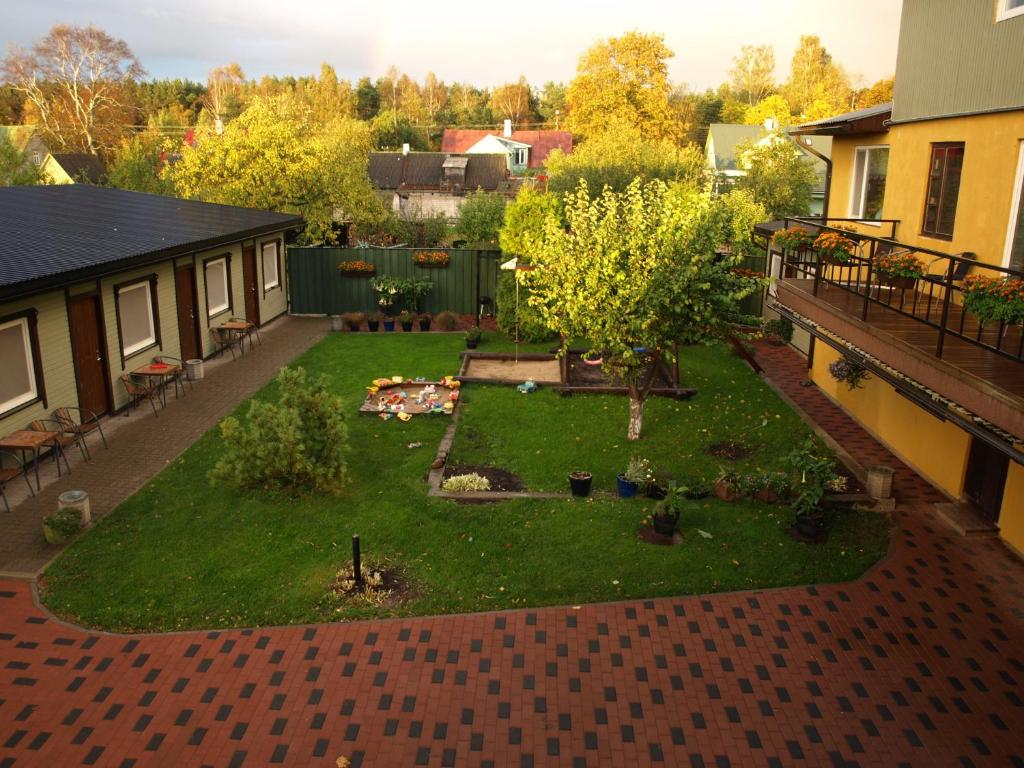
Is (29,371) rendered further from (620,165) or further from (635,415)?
(620,165)

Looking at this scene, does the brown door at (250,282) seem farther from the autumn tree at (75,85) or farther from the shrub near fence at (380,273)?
the autumn tree at (75,85)

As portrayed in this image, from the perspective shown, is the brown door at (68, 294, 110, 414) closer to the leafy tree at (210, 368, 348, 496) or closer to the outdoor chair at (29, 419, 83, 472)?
the outdoor chair at (29, 419, 83, 472)

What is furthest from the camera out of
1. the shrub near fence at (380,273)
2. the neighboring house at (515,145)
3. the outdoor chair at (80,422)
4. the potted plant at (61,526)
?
the neighboring house at (515,145)

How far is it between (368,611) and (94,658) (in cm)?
271

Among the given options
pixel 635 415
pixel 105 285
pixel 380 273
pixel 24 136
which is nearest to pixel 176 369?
pixel 105 285

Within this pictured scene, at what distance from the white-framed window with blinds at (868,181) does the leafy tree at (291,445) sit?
11.7 m

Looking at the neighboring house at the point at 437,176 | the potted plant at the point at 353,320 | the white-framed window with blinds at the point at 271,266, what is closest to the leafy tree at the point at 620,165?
the potted plant at the point at 353,320

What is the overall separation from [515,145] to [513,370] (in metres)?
50.1

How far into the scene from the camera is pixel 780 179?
34.0 metres

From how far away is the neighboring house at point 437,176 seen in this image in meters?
50.2

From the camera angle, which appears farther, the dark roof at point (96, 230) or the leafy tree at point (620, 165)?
the leafy tree at point (620, 165)

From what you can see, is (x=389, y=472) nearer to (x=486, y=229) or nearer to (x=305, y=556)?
(x=305, y=556)

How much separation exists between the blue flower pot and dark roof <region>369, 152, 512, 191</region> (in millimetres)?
43568

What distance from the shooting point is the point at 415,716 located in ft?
22.6
